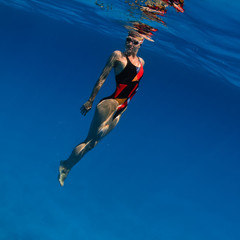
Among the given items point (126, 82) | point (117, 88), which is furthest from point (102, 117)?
point (126, 82)

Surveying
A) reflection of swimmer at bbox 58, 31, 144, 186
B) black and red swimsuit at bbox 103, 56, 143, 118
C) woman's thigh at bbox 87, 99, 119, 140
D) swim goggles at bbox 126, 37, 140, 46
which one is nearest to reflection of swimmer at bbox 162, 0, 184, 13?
swim goggles at bbox 126, 37, 140, 46

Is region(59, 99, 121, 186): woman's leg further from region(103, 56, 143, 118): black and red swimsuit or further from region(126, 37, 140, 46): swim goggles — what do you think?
region(126, 37, 140, 46): swim goggles

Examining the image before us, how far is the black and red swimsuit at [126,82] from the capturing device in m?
4.81

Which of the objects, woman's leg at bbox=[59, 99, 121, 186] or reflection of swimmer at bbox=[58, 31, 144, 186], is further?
woman's leg at bbox=[59, 99, 121, 186]

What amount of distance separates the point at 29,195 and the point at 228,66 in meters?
13.9

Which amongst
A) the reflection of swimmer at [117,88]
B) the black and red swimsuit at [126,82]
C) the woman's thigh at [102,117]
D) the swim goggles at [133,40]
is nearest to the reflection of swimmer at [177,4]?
the swim goggles at [133,40]

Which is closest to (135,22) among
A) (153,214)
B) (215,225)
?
(153,214)

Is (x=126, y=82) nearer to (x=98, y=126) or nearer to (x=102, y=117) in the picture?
(x=102, y=117)

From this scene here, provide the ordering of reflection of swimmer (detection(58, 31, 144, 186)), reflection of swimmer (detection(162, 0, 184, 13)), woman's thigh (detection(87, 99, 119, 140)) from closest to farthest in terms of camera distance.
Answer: reflection of swimmer (detection(58, 31, 144, 186)) → woman's thigh (detection(87, 99, 119, 140)) → reflection of swimmer (detection(162, 0, 184, 13))

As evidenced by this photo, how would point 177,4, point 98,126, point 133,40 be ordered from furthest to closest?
point 177,4
point 98,126
point 133,40

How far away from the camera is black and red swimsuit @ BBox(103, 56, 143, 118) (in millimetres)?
4809

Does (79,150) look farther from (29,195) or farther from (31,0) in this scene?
(31,0)

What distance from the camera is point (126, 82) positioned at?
489 cm

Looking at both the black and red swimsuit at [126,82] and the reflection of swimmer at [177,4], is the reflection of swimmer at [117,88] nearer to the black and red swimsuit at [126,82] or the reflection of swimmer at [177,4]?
the black and red swimsuit at [126,82]
